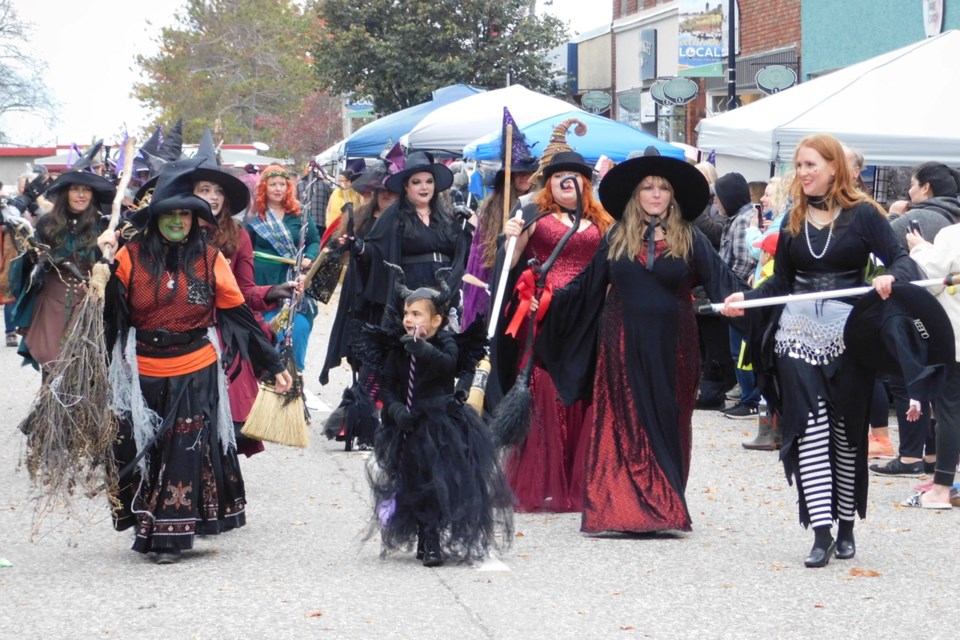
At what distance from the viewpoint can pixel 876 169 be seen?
14.3 metres

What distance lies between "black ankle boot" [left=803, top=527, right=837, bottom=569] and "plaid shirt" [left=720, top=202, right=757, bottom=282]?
5091 millimetres

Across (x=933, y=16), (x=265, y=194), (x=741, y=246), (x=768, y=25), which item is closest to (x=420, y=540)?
(x=265, y=194)

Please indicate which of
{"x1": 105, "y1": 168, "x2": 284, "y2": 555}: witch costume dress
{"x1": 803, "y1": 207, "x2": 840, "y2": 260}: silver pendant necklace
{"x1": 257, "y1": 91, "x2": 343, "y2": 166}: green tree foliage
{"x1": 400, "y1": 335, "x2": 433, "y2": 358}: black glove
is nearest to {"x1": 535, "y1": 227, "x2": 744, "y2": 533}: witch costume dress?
{"x1": 803, "y1": 207, "x2": 840, "y2": 260}: silver pendant necklace

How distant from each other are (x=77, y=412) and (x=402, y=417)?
1.44 m

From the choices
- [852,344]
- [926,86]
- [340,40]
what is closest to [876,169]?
[926,86]

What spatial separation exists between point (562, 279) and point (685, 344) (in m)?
0.99

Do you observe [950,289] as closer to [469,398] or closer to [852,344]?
[852,344]

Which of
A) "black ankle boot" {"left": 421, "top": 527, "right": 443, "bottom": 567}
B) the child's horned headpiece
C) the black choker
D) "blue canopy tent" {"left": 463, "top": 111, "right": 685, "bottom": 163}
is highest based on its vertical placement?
"blue canopy tent" {"left": 463, "top": 111, "right": 685, "bottom": 163}

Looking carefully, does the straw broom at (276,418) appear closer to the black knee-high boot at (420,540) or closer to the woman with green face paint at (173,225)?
the woman with green face paint at (173,225)

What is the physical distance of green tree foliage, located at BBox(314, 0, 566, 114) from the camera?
114 feet

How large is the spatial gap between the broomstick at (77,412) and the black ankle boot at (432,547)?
1.44 m

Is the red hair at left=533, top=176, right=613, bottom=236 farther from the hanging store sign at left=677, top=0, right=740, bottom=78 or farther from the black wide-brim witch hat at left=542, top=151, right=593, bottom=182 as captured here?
the hanging store sign at left=677, top=0, right=740, bottom=78

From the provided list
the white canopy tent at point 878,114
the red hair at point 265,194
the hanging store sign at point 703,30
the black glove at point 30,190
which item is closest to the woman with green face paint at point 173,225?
the red hair at point 265,194

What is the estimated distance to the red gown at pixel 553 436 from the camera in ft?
27.8
